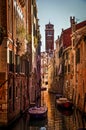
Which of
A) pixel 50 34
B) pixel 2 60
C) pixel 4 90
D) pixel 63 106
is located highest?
pixel 50 34

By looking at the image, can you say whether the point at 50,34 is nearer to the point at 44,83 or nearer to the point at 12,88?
the point at 44,83

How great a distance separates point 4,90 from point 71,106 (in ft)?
34.7

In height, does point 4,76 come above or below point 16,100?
above

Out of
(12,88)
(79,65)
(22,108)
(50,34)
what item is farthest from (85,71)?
(50,34)

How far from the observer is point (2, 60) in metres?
13.7

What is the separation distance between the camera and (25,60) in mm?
20719

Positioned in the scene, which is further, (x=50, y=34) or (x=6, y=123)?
(x=50, y=34)

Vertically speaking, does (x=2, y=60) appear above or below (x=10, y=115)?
above

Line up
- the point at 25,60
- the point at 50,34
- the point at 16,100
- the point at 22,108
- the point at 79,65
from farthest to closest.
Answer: the point at 50,34, the point at 79,65, the point at 25,60, the point at 22,108, the point at 16,100

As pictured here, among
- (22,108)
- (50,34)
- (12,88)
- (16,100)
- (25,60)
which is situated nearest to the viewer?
(12,88)

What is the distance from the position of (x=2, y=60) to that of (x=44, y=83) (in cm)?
4623

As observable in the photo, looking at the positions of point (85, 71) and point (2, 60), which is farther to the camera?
point (85, 71)

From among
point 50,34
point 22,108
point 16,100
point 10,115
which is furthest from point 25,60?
point 50,34

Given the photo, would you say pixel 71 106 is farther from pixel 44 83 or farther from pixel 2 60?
pixel 44 83
